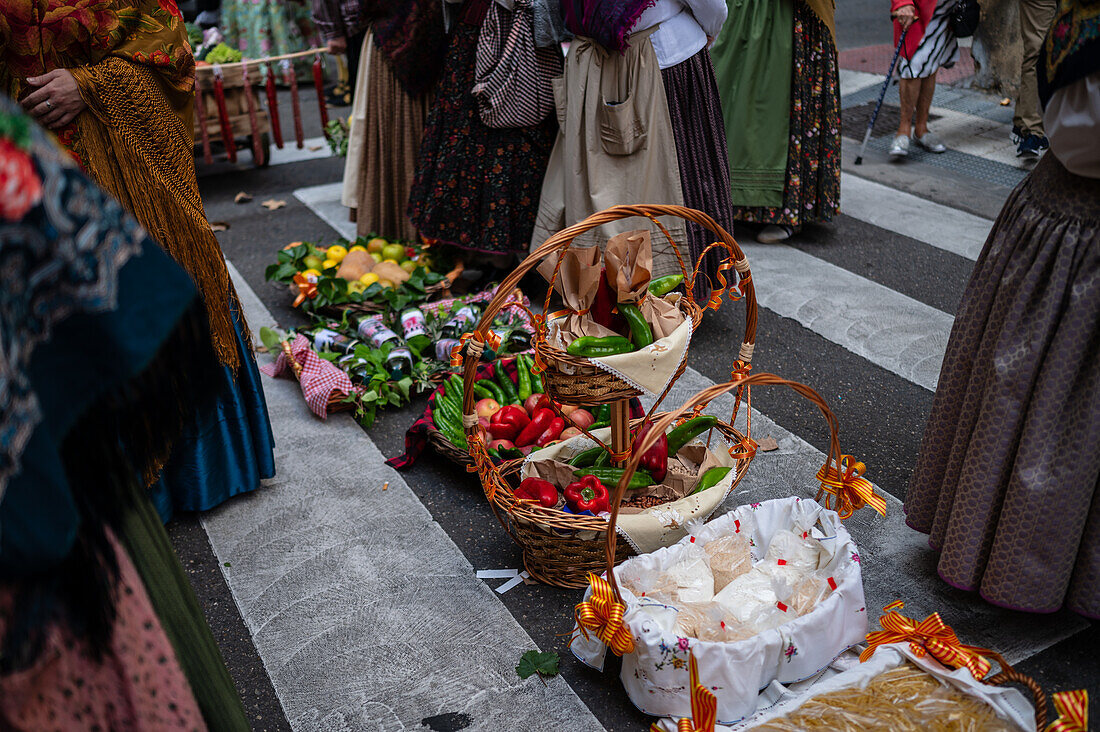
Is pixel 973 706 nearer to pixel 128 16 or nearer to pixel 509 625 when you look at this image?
pixel 509 625

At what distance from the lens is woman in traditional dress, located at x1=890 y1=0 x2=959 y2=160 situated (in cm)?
580

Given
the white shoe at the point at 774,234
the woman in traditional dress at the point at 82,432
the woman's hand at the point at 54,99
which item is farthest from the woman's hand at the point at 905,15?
the woman in traditional dress at the point at 82,432

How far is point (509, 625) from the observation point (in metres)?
2.51

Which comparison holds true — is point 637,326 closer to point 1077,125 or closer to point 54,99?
point 1077,125

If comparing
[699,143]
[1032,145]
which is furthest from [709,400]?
[1032,145]

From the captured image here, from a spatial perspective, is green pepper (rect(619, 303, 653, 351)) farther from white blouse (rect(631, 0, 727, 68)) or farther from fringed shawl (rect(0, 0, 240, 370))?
white blouse (rect(631, 0, 727, 68))

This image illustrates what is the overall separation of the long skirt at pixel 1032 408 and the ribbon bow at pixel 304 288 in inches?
122

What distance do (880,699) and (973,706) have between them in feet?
0.68

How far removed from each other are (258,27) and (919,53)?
6.57 metres

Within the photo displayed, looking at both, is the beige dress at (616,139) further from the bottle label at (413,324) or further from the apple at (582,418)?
the apple at (582,418)

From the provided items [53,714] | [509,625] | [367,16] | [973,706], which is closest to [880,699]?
[973,706]

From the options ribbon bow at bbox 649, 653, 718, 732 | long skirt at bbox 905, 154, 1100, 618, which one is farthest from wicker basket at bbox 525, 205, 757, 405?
ribbon bow at bbox 649, 653, 718, 732

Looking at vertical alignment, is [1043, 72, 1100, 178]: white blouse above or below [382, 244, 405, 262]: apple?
above

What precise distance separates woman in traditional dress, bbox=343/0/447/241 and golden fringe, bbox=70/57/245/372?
6.67ft
